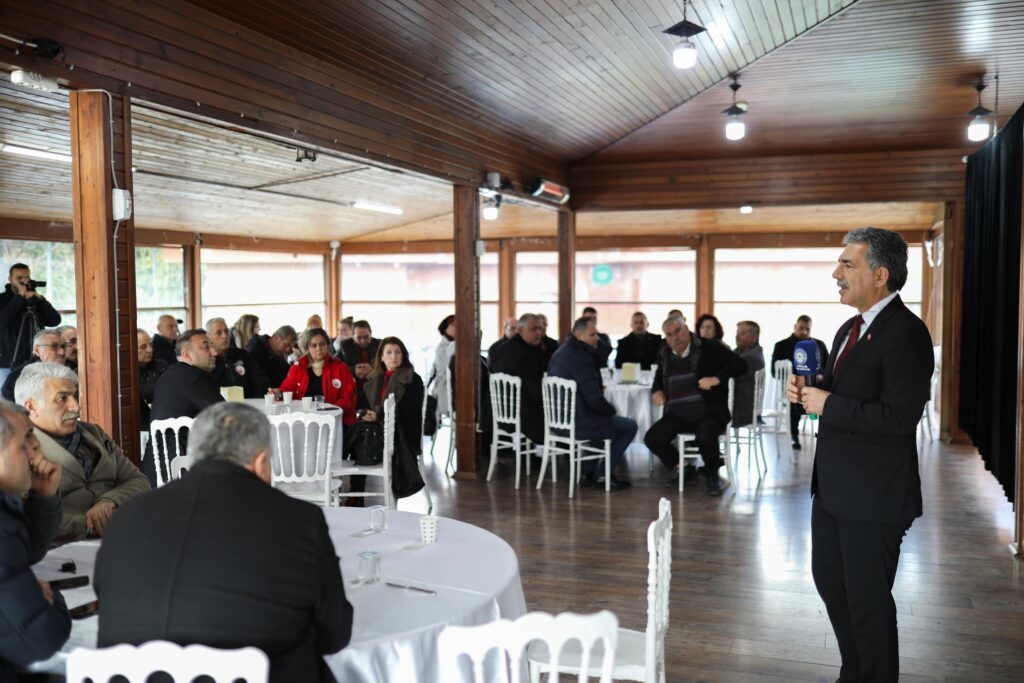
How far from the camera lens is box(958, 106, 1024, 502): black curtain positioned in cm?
555

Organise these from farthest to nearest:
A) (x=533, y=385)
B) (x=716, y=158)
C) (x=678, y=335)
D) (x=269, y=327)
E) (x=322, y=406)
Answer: (x=269, y=327), (x=716, y=158), (x=533, y=385), (x=678, y=335), (x=322, y=406)

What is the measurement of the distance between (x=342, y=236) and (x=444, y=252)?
5.78 feet

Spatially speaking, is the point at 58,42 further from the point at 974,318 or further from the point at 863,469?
the point at 974,318

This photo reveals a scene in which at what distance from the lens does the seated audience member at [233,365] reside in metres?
7.00

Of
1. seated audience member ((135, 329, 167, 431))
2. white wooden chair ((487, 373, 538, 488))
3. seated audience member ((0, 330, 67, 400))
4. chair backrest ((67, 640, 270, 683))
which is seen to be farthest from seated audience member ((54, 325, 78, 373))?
chair backrest ((67, 640, 270, 683))

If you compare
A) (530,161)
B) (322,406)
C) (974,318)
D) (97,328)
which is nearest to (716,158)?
(530,161)

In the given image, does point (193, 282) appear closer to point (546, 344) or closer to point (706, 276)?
point (546, 344)

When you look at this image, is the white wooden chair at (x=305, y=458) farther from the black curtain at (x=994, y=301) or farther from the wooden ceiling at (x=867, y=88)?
the wooden ceiling at (x=867, y=88)

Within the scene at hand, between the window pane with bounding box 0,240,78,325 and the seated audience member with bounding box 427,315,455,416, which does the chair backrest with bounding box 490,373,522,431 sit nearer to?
the seated audience member with bounding box 427,315,455,416

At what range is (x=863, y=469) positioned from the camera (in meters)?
2.95

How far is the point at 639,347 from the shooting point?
31.9ft

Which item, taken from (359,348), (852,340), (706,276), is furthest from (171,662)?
(706,276)

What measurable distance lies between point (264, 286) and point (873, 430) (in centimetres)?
1206

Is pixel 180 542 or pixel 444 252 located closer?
pixel 180 542
